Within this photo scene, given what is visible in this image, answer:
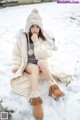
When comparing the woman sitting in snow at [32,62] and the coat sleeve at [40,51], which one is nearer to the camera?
the woman sitting in snow at [32,62]

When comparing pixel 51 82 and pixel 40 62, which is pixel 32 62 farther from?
pixel 51 82

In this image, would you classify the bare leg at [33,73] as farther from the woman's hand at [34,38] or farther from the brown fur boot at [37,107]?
the woman's hand at [34,38]

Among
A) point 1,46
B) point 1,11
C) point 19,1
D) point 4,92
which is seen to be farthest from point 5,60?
point 19,1

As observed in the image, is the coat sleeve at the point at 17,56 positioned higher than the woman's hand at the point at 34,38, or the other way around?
the woman's hand at the point at 34,38

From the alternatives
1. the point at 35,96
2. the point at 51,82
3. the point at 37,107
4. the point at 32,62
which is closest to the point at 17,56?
the point at 32,62

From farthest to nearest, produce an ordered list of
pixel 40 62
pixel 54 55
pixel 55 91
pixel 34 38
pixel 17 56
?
pixel 54 55 < pixel 17 56 < pixel 34 38 < pixel 40 62 < pixel 55 91

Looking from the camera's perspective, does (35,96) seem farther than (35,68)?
No

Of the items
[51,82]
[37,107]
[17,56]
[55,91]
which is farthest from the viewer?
[17,56]

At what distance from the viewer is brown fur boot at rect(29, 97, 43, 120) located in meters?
3.51

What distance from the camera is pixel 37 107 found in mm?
3596

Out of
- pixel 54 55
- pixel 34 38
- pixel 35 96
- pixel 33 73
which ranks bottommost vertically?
pixel 54 55

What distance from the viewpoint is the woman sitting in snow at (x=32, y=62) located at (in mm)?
3832

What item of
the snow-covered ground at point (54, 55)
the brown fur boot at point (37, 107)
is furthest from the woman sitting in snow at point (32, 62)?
the snow-covered ground at point (54, 55)

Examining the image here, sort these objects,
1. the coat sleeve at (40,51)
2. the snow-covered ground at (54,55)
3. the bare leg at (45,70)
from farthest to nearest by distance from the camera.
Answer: the coat sleeve at (40,51) → the bare leg at (45,70) → the snow-covered ground at (54,55)
